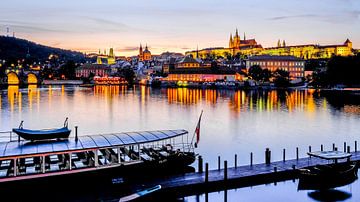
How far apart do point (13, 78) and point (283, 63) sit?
102 m

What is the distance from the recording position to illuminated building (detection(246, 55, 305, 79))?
142 metres

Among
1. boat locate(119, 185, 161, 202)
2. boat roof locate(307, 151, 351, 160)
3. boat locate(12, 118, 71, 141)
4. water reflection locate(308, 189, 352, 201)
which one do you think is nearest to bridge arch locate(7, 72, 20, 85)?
boat locate(12, 118, 71, 141)

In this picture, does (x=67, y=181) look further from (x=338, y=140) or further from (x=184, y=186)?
(x=338, y=140)

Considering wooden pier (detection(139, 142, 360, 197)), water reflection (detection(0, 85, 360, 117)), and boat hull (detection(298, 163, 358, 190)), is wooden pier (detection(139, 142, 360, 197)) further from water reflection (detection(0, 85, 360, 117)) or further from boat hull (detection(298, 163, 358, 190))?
water reflection (detection(0, 85, 360, 117))

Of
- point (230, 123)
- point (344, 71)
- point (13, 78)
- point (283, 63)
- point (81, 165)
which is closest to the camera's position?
point (81, 165)

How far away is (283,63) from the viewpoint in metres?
142

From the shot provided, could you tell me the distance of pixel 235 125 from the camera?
41875mm

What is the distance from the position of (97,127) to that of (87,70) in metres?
151

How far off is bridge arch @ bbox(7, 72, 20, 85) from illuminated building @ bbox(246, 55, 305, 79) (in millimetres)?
90218

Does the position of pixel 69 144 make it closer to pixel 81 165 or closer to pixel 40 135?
pixel 81 165

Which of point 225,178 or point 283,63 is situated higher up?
point 283,63

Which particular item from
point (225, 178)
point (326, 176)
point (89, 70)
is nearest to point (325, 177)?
point (326, 176)

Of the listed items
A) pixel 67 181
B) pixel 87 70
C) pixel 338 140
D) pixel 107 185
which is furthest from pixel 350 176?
pixel 87 70

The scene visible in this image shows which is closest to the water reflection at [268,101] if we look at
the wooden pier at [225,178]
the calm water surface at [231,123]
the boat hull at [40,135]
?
the calm water surface at [231,123]
